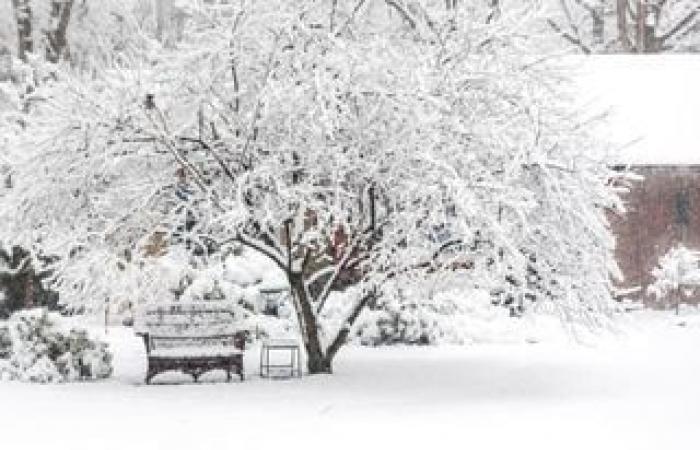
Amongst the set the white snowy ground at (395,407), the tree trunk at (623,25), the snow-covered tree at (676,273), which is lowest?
the white snowy ground at (395,407)

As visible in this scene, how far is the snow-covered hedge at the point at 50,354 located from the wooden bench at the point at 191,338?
A: 74 cm

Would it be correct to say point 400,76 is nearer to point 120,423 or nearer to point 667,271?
point 120,423

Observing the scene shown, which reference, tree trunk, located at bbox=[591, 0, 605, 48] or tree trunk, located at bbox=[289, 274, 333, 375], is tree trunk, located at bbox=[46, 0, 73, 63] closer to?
tree trunk, located at bbox=[289, 274, 333, 375]

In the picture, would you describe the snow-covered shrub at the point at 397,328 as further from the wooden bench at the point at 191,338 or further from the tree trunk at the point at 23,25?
the tree trunk at the point at 23,25

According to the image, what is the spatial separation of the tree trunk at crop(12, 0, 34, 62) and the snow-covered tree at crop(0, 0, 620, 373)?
14498mm

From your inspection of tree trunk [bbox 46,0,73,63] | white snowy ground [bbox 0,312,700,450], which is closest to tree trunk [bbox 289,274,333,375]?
white snowy ground [bbox 0,312,700,450]

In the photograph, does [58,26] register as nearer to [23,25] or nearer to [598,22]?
[23,25]

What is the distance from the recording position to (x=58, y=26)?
29.1 meters

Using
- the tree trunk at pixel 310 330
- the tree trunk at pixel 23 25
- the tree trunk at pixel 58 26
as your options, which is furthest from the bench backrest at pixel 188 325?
the tree trunk at pixel 23 25

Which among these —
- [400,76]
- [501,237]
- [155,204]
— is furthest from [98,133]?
[501,237]

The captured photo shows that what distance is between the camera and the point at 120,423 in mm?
11930

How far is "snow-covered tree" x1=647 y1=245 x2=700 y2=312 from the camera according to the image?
80.9 feet

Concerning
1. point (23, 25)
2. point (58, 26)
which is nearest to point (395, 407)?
point (58, 26)

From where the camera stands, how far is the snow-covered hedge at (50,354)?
15602mm
